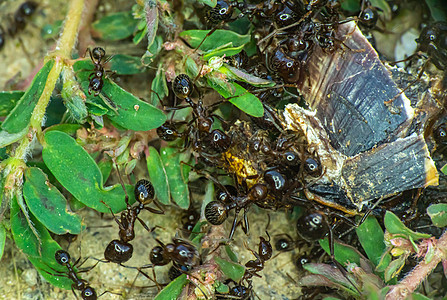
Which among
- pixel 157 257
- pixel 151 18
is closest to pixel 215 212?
pixel 157 257

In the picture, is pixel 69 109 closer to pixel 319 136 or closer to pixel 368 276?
pixel 319 136

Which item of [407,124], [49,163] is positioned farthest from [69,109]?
[407,124]

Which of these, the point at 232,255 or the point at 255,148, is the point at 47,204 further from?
the point at 255,148

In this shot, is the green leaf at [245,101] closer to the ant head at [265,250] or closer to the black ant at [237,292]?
the ant head at [265,250]

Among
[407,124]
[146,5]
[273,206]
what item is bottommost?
[273,206]

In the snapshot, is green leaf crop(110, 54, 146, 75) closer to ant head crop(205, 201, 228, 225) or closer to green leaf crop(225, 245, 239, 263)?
ant head crop(205, 201, 228, 225)

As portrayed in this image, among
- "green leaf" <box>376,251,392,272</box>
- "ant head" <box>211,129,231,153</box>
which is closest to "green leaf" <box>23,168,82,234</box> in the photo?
"ant head" <box>211,129,231,153</box>
